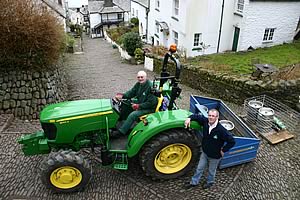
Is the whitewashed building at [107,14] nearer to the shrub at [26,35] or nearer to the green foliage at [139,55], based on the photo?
the green foliage at [139,55]

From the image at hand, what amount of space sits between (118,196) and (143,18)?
23173 mm

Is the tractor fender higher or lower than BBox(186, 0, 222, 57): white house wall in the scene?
lower

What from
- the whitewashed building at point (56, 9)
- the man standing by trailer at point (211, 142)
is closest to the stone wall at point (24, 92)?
the whitewashed building at point (56, 9)

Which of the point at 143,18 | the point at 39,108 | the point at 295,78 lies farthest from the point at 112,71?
the point at 143,18

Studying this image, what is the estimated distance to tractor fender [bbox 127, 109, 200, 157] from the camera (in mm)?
4520

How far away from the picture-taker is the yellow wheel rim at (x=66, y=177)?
14.7 feet

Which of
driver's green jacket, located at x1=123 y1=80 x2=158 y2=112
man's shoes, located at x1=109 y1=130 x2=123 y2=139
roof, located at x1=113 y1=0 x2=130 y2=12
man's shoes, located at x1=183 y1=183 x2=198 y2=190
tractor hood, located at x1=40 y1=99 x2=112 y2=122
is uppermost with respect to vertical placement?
roof, located at x1=113 y1=0 x2=130 y2=12

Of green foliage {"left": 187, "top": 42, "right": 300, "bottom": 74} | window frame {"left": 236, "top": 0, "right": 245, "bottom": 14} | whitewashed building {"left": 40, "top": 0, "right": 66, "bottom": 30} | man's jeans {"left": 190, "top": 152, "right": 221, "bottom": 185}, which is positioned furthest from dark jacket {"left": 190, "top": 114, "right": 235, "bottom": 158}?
window frame {"left": 236, "top": 0, "right": 245, "bottom": 14}

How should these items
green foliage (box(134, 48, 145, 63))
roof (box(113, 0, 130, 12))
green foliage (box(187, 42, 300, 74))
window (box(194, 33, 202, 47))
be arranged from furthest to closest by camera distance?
roof (box(113, 0, 130, 12))
window (box(194, 33, 202, 47))
green foliage (box(134, 48, 145, 63))
green foliage (box(187, 42, 300, 74))

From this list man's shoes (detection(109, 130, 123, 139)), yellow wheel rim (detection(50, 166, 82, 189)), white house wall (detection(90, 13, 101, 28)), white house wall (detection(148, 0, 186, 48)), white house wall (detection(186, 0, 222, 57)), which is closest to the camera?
yellow wheel rim (detection(50, 166, 82, 189))

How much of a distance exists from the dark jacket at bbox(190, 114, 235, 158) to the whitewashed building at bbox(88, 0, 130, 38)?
4268cm

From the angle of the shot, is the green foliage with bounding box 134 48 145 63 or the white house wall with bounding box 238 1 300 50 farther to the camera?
the white house wall with bounding box 238 1 300 50

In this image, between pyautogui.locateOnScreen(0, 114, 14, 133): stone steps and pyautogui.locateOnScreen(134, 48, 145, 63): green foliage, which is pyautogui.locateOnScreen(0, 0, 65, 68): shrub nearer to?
pyautogui.locateOnScreen(0, 114, 14, 133): stone steps

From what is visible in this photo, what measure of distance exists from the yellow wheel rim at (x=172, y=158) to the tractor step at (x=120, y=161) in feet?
1.69
